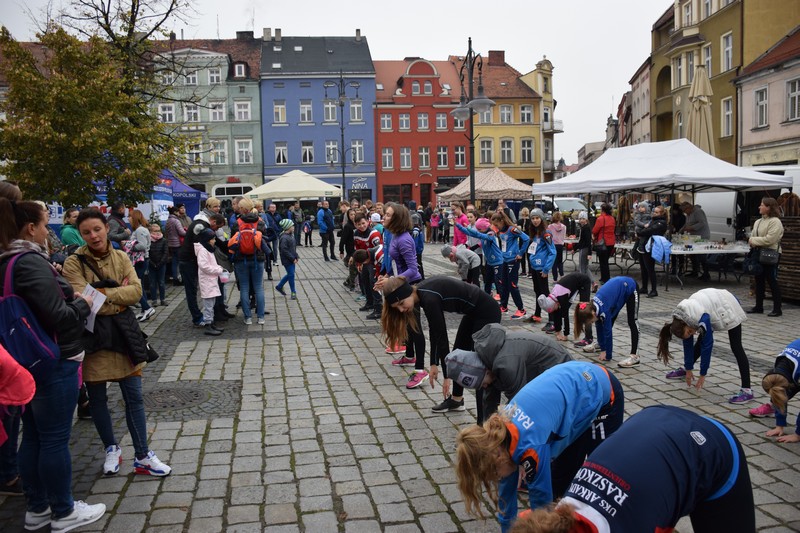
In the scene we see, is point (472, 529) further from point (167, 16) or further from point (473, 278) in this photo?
point (167, 16)

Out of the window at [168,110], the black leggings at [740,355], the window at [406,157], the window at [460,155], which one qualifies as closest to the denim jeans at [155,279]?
the black leggings at [740,355]

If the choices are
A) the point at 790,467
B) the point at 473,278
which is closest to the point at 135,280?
the point at 790,467

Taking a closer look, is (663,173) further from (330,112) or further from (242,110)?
(242,110)

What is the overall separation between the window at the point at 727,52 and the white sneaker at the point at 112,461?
33867 millimetres

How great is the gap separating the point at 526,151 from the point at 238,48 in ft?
86.4

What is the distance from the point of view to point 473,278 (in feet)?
37.0

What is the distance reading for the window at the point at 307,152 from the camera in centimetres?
5444

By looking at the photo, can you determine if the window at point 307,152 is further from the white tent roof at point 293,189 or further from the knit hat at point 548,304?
the knit hat at point 548,304

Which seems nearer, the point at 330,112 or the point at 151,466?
the point at 151,466

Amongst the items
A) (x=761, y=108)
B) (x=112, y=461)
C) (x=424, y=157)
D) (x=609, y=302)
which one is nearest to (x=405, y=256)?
(x=609, y=302)

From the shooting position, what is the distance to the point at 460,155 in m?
56.8

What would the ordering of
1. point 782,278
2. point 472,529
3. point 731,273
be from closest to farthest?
point 472,529, point 782,278, point 731,273

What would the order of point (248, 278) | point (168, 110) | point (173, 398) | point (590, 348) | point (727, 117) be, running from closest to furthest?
point (173, 398), point (590, 348), point (248, 278), point (727, 117), point (168, 110)

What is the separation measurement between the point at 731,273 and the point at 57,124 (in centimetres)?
1645
